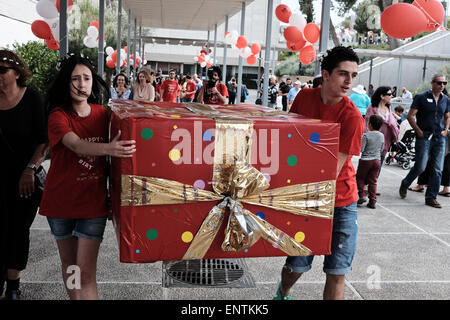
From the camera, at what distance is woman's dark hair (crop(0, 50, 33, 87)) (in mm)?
2998

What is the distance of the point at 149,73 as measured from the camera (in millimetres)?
7852

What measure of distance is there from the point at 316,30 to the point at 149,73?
430 centimetres

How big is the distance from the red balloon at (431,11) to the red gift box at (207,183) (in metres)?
5.51

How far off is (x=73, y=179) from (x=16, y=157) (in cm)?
92

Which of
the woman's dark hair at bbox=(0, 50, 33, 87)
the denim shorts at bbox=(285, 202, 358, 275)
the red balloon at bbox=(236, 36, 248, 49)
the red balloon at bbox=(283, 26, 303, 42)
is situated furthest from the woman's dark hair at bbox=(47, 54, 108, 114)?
the red balloon at bbox=(236, 36, 248, 49)

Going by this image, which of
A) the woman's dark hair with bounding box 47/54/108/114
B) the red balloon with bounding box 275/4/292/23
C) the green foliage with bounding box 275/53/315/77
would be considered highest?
the green foliage with bounding box 275/53/315/77

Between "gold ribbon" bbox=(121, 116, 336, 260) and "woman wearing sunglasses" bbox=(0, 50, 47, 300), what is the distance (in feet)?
4.95

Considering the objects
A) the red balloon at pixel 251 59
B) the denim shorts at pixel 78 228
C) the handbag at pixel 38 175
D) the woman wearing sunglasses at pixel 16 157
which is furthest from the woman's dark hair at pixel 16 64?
the red balloon at pixel 251 59

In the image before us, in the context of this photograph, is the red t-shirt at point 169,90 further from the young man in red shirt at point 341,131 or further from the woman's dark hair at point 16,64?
the young man in red shirt at point 341,131

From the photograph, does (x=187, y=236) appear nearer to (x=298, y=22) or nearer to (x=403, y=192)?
(x=403, y=192)

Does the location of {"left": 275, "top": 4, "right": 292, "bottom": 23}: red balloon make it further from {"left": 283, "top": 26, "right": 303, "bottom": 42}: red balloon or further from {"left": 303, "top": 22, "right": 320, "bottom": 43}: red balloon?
{"left": 303, "top": 22, "right": 320, "bottom": 43}: red balloon

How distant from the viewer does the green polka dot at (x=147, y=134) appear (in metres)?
1.86
